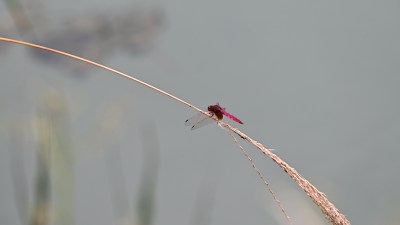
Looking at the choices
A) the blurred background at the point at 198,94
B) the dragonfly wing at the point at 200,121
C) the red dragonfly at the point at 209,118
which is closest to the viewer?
the red dragonfly at the point at 209,118

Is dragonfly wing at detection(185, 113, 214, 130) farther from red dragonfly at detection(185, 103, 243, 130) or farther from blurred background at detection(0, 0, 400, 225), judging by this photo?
blurred background at detection(0, 0, 400, 225)

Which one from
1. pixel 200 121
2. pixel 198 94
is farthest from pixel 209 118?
pixel 198 94

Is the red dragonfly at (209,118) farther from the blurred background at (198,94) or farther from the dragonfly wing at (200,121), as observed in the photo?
the blurred background at (198,94)

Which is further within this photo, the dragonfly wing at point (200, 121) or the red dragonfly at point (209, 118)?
the dragonfly wing at point (200, 121)

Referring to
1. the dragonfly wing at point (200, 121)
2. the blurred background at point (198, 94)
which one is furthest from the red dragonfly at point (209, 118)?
the blurred background at point (198, 94)

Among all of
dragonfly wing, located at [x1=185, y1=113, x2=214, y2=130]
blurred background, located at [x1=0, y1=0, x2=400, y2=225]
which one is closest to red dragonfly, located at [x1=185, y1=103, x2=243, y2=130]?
dragonfly wing, located at [x1=185, y1=113, x2=214, y2=130]

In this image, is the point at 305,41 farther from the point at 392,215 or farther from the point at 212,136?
the point at 392,215

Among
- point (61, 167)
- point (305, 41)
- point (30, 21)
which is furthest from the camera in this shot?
point (305, 41)

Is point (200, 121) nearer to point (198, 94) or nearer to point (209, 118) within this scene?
point (209, 118)

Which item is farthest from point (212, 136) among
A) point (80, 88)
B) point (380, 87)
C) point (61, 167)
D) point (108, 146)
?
point (61, 167)
